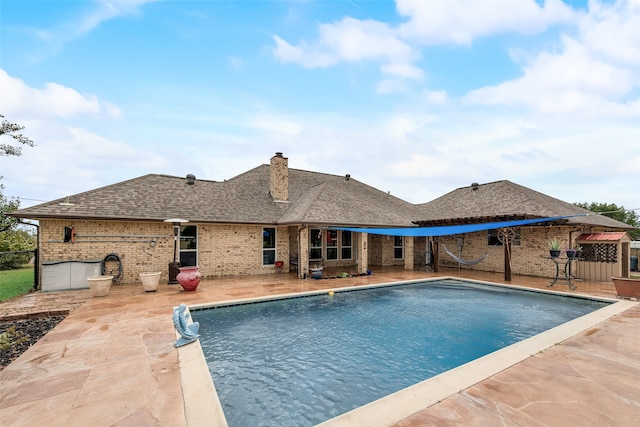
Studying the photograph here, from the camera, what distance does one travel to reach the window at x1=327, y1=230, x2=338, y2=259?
17.3 meters

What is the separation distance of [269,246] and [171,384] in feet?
36.1

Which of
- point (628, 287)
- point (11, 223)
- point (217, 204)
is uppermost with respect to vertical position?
point (217, 204)

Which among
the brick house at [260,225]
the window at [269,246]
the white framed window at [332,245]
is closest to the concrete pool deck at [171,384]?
the brick house at [260,225]

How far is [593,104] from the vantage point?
1198 cm

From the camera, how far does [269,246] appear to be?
15.0 m

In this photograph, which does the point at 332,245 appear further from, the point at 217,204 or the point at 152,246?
the point at 152,246

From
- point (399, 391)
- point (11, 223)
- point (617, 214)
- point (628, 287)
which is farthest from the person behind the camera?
point (617, 214)

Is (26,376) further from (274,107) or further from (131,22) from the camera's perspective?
(274,107)

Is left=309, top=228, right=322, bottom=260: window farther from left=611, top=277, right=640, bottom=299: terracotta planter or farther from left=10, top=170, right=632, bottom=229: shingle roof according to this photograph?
left=611, top=277, right=640, bottom=299: terracotta planter

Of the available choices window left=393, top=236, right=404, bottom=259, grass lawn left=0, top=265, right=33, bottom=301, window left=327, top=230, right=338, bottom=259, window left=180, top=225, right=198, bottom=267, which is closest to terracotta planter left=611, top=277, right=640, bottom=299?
window left=393, top=236, right=404, bottom=259

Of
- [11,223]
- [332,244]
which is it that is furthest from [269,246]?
[11,223]

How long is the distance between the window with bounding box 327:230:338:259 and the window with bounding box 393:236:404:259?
4.15m

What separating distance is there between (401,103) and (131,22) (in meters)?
11.5

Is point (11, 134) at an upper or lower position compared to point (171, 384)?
upper
